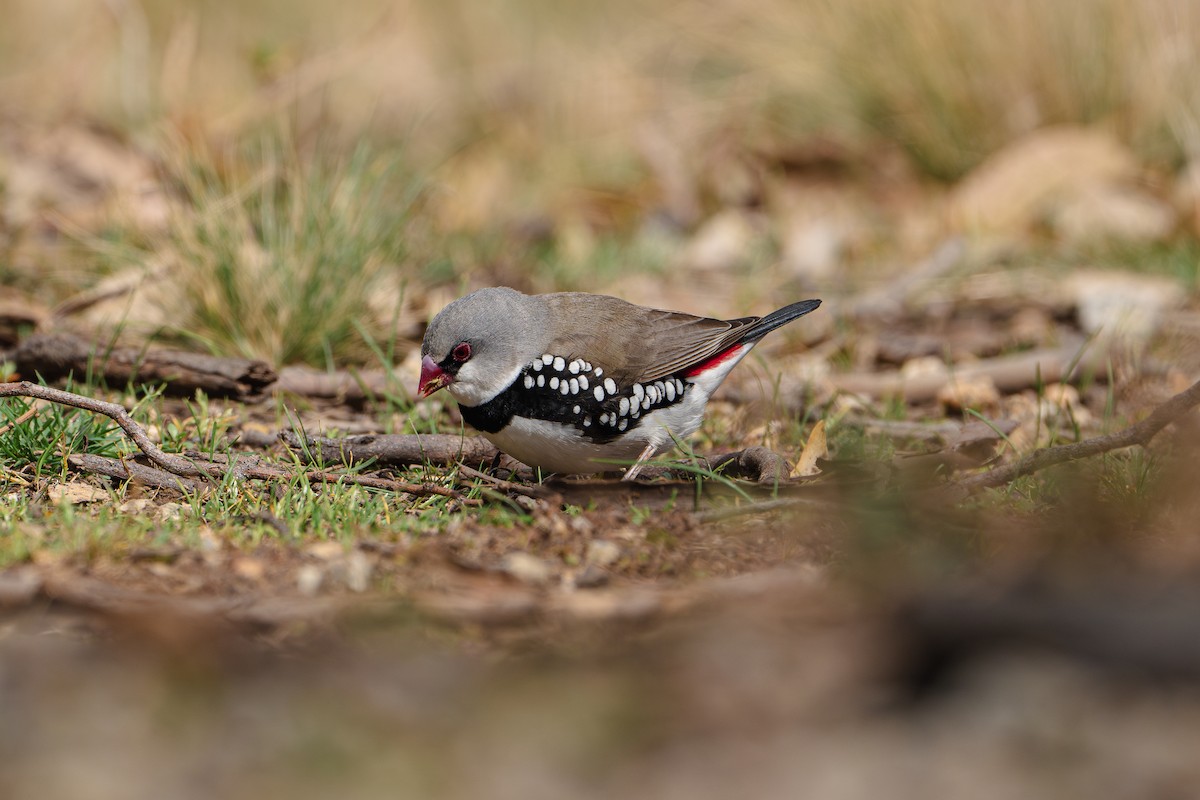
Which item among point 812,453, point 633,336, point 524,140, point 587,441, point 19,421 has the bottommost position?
point 812,453

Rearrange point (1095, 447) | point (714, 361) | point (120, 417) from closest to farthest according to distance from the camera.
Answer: point (1095, 447) < point (120, 417) < point (714, 361)

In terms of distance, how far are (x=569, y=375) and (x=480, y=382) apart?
27cm

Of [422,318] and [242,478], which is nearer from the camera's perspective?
[242,478]

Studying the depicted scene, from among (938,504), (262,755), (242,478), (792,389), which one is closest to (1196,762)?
(938,504)

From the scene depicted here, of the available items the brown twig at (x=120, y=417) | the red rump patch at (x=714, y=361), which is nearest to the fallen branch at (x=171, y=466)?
the brown twig at (x=120, y=417)

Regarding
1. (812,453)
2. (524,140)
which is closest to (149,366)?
(812,453)

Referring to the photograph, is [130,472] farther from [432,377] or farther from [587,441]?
[587,441]

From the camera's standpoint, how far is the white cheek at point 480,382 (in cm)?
387

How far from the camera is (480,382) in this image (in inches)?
→ 152

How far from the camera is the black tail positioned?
4383 millimetres

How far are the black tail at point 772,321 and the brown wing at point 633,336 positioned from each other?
3 centimetres

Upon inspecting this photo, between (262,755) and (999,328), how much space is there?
4.67 metres

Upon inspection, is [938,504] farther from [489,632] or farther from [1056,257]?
[1056,257]

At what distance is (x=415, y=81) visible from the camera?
10.6 meters
